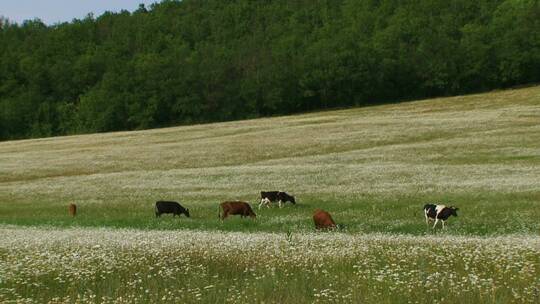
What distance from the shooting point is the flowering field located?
991 cm

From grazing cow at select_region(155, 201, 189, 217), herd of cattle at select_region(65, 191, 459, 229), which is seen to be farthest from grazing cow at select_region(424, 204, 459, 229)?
grazing cow at select_region(155, 201, 189, 217)

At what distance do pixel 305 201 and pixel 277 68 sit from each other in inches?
3903

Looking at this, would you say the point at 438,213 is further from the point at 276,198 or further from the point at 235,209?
the point at 276,198

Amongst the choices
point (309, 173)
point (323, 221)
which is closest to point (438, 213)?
point (323, 221)

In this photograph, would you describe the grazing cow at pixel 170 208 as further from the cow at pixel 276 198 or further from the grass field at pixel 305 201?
the cow at pixel 276 198

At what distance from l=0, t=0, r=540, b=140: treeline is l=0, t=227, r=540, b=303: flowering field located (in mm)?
A: 111335

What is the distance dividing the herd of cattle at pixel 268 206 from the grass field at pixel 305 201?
0.61m

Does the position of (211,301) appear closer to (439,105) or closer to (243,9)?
(439,105)

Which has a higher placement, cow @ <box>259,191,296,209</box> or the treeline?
the treeline

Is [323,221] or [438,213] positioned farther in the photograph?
[438,213]

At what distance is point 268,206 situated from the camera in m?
31.9

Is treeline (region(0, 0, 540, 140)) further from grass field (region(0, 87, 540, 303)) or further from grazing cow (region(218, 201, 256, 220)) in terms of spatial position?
grazing cow (region(218, 201, 256, 220))

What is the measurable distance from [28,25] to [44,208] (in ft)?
574

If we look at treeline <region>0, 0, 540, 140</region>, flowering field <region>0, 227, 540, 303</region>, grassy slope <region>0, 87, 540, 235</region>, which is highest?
treeline <region>0, 0, 540, 140</region>
